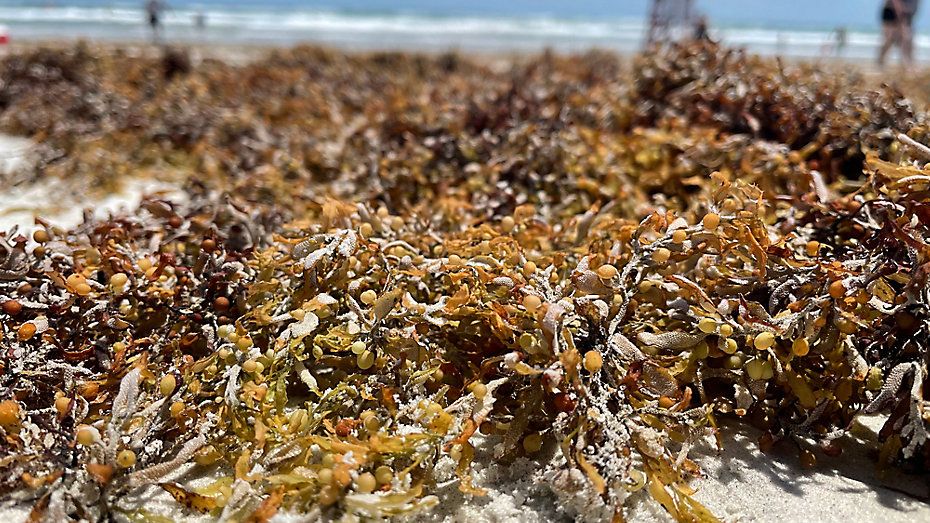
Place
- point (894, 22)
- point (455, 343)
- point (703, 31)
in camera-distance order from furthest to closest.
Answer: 1. point (894, 22)
2. point (703, 31)
3. point (455, 343)

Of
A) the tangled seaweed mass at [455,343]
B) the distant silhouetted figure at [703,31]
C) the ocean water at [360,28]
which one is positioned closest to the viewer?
the tangled seaweed mass at [455,343]

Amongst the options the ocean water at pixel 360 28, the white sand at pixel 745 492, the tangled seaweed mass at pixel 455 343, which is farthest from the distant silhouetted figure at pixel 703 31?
the ocean water at pixel 360 28

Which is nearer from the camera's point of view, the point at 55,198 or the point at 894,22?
the point at 55,198

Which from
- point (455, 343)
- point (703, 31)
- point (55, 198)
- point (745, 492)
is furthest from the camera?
point (703, 31)

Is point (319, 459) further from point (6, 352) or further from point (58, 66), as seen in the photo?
point (58, 66)

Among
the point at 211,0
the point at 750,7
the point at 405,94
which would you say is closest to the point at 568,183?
the point at 405,94

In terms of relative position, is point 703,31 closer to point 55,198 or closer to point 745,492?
point 745,492

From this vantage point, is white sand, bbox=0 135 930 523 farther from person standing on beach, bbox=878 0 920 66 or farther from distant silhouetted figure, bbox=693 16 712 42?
person standing on beach, bbox=878 0 920 66

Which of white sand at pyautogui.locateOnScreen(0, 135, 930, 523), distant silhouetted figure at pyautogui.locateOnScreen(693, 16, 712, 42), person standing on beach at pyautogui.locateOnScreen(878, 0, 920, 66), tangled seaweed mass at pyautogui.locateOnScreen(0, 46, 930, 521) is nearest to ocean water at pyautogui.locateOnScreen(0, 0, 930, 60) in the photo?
person standing on beach at pyautogui.locateOnScreen(878, 0, 920, 66)

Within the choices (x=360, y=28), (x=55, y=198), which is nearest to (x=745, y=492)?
(x=55, y=198)

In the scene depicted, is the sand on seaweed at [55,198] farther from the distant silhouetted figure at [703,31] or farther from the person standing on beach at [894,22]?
the person standing on beach at [894,22]
